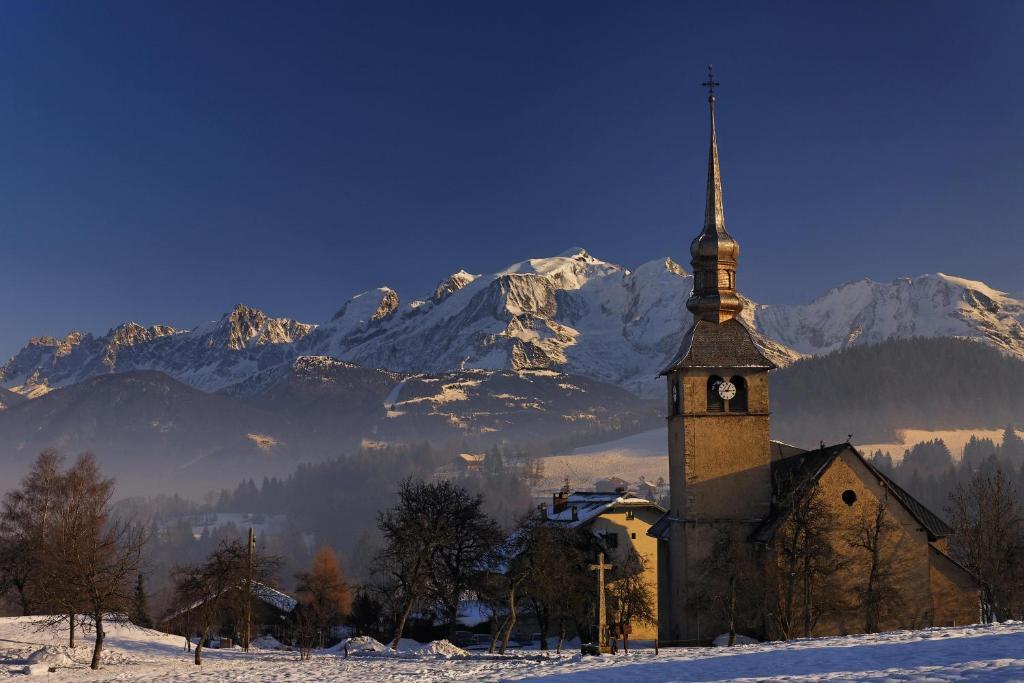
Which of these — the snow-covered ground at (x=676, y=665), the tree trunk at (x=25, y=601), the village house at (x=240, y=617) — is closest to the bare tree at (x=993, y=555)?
the snow-covered ground at (x=676, y=665)

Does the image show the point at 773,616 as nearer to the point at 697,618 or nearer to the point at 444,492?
the point at 697,618

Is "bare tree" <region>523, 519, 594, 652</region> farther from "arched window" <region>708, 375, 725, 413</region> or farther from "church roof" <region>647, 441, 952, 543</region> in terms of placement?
"arched window" <region>708, 375, 725, 413</region>

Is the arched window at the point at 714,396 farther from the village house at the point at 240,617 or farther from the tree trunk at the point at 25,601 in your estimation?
the tree trunk at the point at 25,601

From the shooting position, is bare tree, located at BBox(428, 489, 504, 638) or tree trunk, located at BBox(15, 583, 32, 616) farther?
tree trunk, located at BBox(15, 583, 32, 616)

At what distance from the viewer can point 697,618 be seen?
55406 mm

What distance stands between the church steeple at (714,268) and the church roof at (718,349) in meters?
0.66

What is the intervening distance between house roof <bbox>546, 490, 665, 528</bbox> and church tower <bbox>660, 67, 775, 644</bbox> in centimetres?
2867

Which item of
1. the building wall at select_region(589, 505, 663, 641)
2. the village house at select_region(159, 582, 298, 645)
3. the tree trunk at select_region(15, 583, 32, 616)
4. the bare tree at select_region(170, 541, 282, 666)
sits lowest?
the village house at select_region(159, 582, 298, 645)

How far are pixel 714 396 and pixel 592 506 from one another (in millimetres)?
41007

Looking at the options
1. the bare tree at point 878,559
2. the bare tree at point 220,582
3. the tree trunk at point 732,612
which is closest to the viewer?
the tree trunk at point 732,612

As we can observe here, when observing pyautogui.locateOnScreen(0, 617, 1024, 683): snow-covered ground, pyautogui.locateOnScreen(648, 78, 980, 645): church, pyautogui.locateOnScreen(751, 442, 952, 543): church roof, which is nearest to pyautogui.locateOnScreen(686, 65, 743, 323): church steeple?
pyautogui.locateOnScreen(648, 78, 980, 645): church

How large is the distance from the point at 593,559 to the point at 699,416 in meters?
11.3

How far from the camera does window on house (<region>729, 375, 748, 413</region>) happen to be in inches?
2287

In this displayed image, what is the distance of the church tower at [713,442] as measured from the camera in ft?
187
